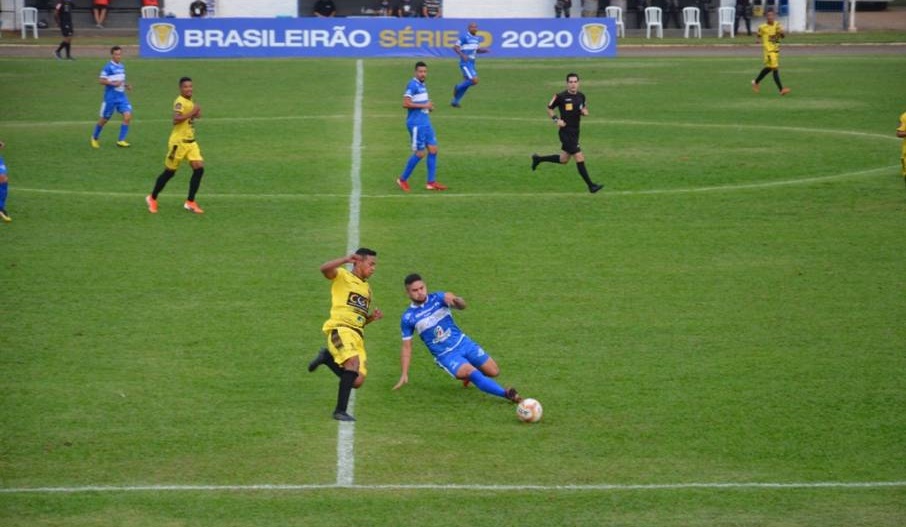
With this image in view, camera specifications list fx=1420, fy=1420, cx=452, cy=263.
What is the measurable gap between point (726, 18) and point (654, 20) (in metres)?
3.36

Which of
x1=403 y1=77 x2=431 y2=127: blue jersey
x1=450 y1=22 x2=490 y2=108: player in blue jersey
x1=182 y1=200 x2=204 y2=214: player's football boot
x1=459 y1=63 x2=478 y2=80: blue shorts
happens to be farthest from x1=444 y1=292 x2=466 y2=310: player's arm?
x1=459 y1=63 x2=478 y2=80: blue shorts

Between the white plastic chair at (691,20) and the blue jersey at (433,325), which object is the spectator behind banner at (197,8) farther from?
the blue jersey at (433,325)

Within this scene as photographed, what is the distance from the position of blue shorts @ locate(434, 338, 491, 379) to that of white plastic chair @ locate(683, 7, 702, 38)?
171 feet

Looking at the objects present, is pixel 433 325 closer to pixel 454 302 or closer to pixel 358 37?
pixel 454 302

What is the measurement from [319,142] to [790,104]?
49.0 ft

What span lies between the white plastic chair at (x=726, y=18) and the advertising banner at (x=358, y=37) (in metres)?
13.6

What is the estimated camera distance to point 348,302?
15758 millimetres

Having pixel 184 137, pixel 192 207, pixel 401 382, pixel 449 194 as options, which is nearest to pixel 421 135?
pixel 449 194

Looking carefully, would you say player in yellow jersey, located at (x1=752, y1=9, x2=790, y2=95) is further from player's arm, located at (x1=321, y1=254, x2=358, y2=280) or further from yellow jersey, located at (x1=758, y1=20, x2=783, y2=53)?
player's arm, located at (x1=321, y1=254, x2=358, y2=280)

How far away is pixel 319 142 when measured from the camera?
34906 mm

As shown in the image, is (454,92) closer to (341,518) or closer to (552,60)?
(552,60)

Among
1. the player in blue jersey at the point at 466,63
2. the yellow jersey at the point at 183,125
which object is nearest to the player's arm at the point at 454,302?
the yellow jersey at the point at 183,125

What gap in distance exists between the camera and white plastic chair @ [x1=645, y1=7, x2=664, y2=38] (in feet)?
217

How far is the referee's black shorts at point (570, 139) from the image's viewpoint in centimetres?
2784
